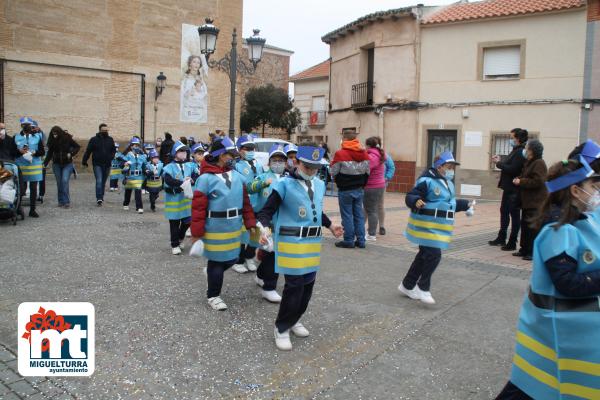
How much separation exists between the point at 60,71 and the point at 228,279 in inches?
740

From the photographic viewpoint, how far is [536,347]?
2641 millimetres

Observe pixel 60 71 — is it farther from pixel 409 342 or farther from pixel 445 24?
pixel 409 342

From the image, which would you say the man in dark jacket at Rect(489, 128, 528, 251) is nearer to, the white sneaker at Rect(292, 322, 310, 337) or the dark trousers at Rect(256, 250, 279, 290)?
the dark trousers at Rect(256, 250, 279, 290)

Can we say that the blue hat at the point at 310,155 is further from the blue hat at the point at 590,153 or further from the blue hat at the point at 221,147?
the blue hat at the point at 590,153

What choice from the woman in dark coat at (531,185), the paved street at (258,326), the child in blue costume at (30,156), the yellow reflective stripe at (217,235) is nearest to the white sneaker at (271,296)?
the paved street at (258,326)

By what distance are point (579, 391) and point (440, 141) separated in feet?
57.9

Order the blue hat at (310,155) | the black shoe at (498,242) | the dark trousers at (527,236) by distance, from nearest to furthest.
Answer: the blue hat at (310,155)
the dark trousers at (527,236)
the black shoe at (498,242)

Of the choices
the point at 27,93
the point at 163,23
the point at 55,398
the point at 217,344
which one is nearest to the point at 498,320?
the point at 217,344

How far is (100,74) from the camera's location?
2289 centimetres

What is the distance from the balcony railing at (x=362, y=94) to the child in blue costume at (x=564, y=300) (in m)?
18.9

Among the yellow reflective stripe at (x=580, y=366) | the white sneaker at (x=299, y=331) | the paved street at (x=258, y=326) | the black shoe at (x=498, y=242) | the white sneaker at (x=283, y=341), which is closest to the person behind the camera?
the yellow reflective stripe at (x=580, y=366)

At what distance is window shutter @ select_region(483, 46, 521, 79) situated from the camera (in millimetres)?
17703

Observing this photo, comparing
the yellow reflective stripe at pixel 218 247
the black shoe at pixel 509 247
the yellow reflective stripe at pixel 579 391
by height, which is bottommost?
the black shoe at pixel 509 247

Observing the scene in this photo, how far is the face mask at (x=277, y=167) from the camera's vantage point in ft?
20.4
